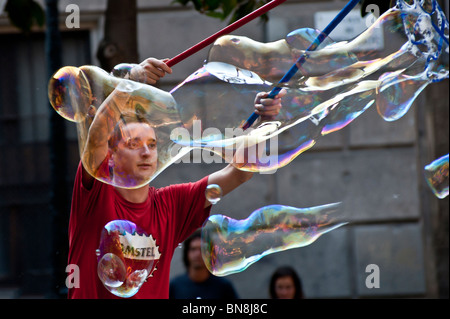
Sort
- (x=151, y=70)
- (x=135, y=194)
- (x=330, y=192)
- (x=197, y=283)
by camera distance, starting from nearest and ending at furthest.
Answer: (x=151, y=70), (x=135, y=194), (x=197, y=283), (x=330, y=192)

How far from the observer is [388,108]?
3.20 metres

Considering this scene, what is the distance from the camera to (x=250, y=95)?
9.70 ft

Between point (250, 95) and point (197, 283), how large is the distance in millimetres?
1492

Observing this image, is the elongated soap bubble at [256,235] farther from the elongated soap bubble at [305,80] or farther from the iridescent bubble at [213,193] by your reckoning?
the elongated soap bubble at [305,80]

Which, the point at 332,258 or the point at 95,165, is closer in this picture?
the point at 95,165

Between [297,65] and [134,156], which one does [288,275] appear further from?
[134,156]

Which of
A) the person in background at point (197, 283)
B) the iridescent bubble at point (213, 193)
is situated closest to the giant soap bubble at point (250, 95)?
the iridescent bubble at point (213, 193)

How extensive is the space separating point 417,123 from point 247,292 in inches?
73.4

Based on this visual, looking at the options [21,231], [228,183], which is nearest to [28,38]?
[21,231]

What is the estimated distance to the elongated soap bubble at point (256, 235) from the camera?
296 cm

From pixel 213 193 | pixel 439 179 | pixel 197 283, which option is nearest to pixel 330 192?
pixel 197 283

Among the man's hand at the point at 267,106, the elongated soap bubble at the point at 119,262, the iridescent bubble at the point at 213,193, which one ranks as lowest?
the elongated soap bubble at the point at 119,262

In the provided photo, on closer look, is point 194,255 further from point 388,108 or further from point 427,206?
point 427,206

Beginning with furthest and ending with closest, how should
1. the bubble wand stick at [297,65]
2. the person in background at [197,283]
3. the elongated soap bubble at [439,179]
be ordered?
the person in background at [197,283] → the elongated soap bubble at [439,179] → the bubble wand stick at [297,65]
